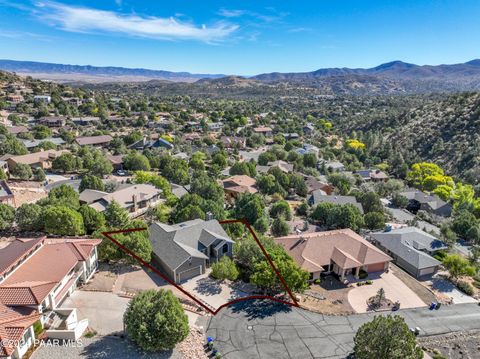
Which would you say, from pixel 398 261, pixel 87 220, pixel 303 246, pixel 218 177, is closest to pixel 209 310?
pixel 303 246

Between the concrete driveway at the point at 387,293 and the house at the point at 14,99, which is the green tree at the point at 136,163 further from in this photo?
the house at the point at 14,99

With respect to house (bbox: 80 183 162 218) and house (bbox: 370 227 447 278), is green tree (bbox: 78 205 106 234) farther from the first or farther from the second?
house (bbox: 370 227 447 278)

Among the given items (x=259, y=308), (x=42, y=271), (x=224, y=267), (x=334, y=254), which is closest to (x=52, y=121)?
(x=42, y=271)

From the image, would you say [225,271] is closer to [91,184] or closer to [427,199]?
[91,184]

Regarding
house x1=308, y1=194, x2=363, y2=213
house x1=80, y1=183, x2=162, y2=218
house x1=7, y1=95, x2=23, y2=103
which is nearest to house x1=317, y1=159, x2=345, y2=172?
house x1=308, y1=194, x2=363, y2=213

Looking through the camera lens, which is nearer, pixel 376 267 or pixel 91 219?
pixel 376 267

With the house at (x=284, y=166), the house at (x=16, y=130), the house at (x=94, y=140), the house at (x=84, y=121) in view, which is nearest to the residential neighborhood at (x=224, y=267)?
the house at (x=284, y=166)

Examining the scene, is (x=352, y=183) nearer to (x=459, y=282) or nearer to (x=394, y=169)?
(x=394, y=169)
